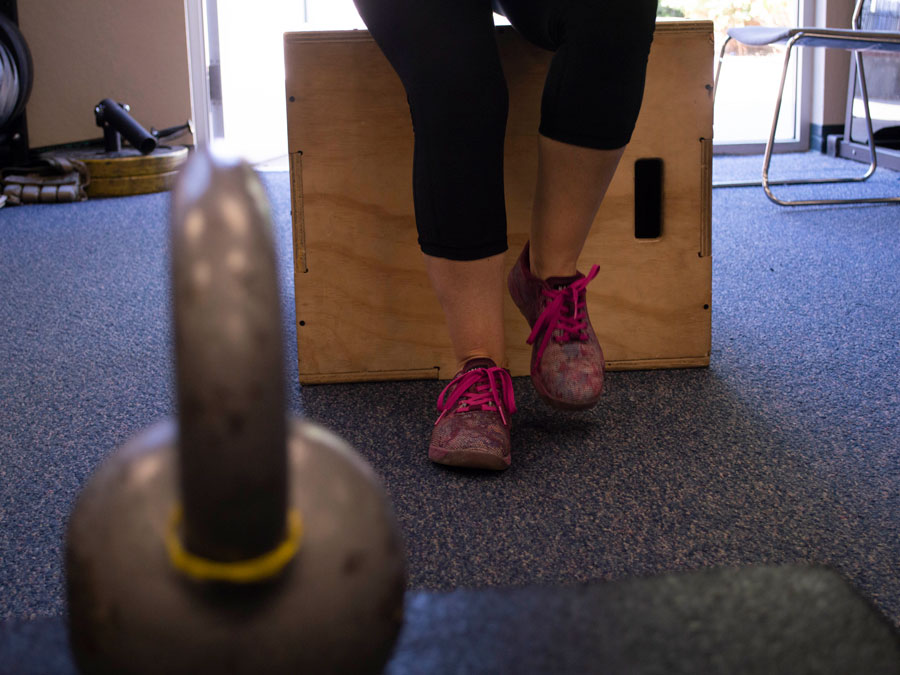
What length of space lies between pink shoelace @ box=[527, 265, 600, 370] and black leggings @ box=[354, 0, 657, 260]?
11 centimetres

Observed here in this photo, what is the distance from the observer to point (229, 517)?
0.28 metres

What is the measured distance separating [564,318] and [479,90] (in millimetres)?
286

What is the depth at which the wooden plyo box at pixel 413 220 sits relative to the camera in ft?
3.94

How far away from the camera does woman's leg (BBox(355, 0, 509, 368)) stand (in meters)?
0.89

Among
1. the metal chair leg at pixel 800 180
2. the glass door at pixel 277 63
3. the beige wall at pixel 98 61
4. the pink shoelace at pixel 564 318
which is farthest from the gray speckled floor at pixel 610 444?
the glass door at pixel 277 63

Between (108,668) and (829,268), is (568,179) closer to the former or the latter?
(108,668)

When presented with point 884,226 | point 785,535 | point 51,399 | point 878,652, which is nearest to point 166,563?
point 878,652

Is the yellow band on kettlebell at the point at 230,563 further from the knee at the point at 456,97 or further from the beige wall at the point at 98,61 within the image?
the beige wall at the point at 98,61

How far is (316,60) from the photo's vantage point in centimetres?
119

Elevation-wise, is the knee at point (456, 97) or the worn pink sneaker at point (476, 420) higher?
the knee at point (456, 97)

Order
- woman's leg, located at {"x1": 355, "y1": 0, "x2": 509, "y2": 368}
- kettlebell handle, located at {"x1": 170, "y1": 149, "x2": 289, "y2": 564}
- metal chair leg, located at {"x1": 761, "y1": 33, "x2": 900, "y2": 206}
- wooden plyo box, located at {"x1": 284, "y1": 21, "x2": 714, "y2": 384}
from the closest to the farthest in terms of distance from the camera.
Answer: kettlebell handle, located at {"x1": 170, "y1": 149, "x2": 289, "y2": 564}
woman's leg, located at {"x1": 355, "y1": 0, "x2": 509, "y2": 368}
wooden plyo box, located at {"x1": 284, "y1": 21, "x2": 714, "y2": 384}
metal chair leg, located at {"x1": 761, "y1": 33, "x2": 900, "y2": 206}

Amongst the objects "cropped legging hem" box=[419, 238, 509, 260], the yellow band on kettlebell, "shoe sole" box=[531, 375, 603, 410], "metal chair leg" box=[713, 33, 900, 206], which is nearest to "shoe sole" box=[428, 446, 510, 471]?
"shoe sole" box=[531, 375, 603, 410]

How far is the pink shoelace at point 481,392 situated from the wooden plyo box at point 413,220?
10.3 inches

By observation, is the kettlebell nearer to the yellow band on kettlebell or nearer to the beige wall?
the yellow band on kettlebell
